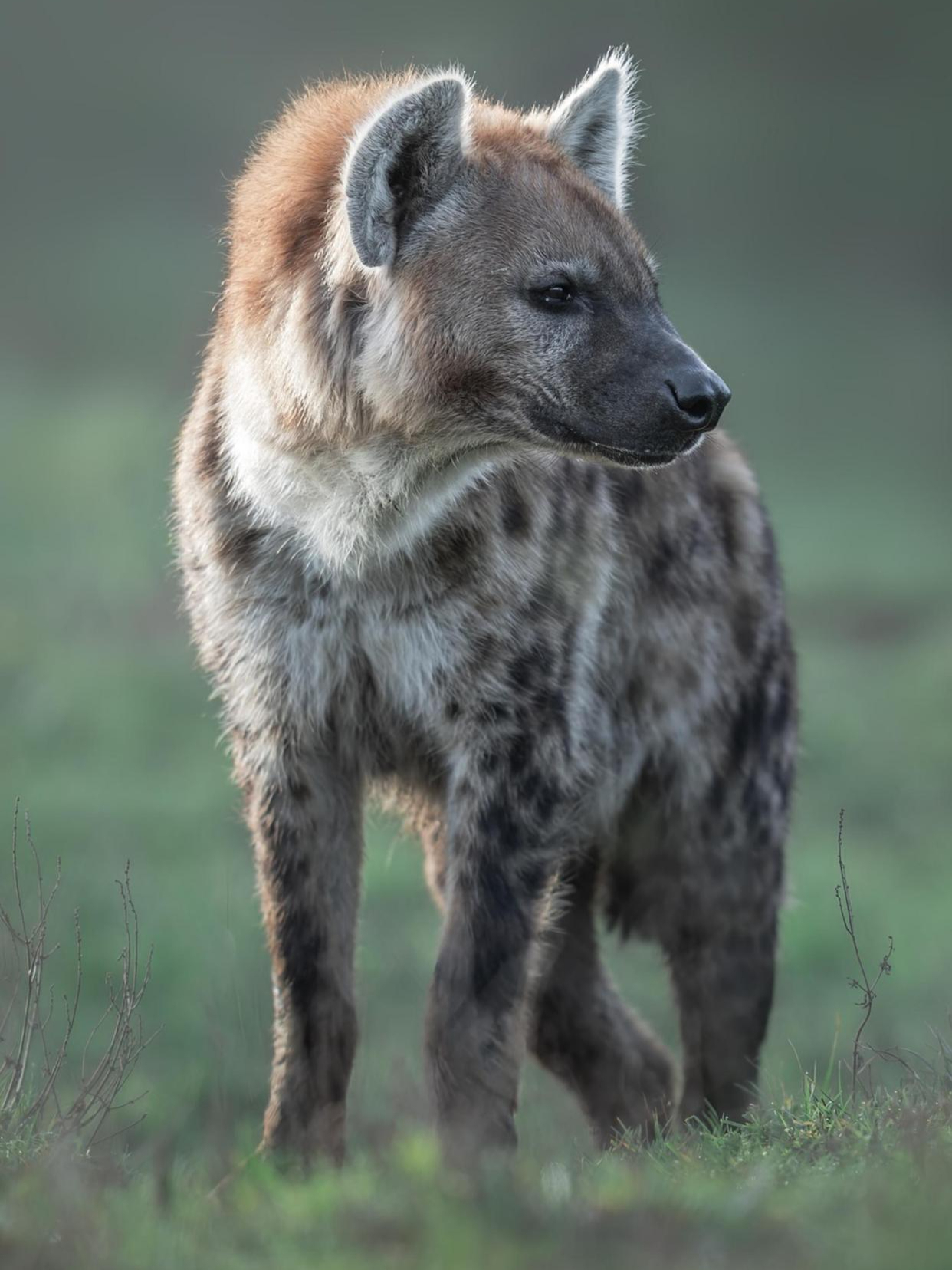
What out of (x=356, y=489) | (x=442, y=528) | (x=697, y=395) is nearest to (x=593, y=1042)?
(x=442, y=528)

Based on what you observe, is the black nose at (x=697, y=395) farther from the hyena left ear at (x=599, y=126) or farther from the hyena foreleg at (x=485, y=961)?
the hyena foreleg at (x=485, y=961)

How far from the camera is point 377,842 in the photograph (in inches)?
313

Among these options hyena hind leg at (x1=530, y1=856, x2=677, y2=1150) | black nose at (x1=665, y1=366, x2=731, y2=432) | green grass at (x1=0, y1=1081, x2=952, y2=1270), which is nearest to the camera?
green grass at (x1=0, y1=1081, x2=952, y2=1270)

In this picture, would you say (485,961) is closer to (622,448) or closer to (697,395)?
(622,448)

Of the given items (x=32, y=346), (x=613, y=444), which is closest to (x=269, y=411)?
(x=613, y=444)

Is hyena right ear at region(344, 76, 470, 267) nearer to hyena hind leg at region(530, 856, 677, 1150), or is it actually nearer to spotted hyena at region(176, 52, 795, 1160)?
spotted hyena at region(176, 52, 795, 1160)

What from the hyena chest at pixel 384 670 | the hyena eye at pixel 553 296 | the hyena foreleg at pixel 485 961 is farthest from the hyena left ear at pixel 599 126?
the hyena foreleg at pixel 485 961

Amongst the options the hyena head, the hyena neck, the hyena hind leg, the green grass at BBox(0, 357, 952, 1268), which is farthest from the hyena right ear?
the hyena hind leg

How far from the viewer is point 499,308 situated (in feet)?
10.3

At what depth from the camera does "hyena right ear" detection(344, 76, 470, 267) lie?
3.06 m

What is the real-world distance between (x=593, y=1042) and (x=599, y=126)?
199 cm

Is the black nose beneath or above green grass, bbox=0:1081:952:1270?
A: above

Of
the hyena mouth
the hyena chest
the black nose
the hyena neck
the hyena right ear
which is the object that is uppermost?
the hyena right ear

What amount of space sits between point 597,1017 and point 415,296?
1.81 meters
